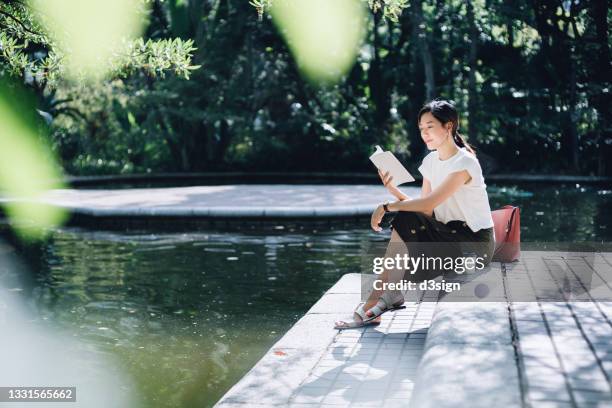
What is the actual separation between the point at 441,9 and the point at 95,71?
61.6 feet

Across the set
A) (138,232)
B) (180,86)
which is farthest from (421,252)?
(180,86)

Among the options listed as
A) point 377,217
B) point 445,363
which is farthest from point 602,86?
point 445,363

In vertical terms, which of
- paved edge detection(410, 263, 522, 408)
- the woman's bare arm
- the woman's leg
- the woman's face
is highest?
the woman's face

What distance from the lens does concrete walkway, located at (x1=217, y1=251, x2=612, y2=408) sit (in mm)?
3561

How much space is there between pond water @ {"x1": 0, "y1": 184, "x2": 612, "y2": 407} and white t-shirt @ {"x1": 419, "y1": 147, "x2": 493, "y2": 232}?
5.67ft

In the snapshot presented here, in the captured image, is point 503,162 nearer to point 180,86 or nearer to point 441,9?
point 441,9

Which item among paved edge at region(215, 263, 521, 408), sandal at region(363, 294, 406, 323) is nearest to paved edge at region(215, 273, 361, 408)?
paved edge at region(215, 263, 521, 408)

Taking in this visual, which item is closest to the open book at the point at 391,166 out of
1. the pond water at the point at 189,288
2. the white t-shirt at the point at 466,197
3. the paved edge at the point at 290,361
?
the white t-shirt at the point at 466,197

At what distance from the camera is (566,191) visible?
18844 millimetres

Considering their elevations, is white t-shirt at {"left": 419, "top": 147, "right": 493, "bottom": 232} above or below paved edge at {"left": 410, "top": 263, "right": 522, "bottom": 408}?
above

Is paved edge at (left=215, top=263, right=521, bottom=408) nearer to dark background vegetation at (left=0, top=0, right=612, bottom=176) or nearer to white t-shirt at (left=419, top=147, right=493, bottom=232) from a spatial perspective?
white t-shirt at (left=419, top=147, right=493, bottom=232)

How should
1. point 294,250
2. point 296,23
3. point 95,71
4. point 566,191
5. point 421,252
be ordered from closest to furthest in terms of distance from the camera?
point 421,252, point 95,71, point 294,250, point 566,191, point 296,23

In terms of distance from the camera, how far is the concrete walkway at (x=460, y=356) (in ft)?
11.7

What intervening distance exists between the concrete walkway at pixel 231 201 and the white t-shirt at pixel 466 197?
7.44 metres
